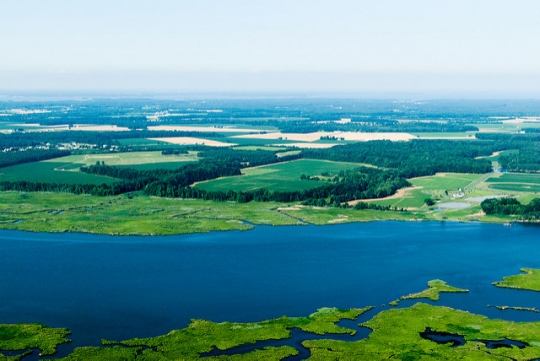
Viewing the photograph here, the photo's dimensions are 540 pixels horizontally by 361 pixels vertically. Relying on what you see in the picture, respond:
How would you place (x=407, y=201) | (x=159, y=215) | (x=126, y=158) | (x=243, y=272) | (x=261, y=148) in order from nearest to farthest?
(x=243, y=272) < (x=159, y=215) < (x=407, y=201) < (x=126, y=158) < (x=261, y=148)

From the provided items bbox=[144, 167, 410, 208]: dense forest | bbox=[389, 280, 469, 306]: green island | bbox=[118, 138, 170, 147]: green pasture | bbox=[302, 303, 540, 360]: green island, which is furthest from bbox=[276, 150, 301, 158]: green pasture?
bbox=[302, 303, 540, 360]: green island

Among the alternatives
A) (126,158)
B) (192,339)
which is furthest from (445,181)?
(192,339)

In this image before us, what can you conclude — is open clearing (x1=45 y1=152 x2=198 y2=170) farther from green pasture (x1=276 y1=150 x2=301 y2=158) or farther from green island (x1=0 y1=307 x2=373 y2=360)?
green island (x1=0 y1=307 x2=373 y2=360)

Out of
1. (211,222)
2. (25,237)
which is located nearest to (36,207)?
(25,237)

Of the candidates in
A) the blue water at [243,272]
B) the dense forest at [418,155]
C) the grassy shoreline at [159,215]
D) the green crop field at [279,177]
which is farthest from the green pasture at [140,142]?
the blue water at [243,272]

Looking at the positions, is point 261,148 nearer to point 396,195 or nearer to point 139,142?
point 139,142

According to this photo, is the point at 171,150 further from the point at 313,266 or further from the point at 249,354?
the point at 249,354
